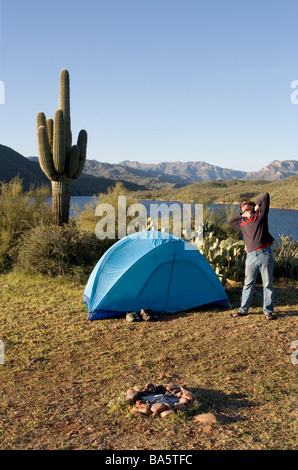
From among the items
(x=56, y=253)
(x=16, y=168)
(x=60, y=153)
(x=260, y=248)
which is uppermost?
(x=16, y=168)

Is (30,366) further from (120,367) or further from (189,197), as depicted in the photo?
(189,197)

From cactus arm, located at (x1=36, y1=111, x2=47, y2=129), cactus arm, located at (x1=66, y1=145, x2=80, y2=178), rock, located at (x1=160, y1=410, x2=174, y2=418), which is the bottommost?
rock, located at (x1=160, y1=410, x2=174, y2=418)

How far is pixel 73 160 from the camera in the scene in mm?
12461

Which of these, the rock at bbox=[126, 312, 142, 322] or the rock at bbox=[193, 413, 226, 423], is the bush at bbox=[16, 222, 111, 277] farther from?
the rock at bbox=[193, 413, 226, 423]

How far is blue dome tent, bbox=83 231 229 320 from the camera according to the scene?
7516 millimetres

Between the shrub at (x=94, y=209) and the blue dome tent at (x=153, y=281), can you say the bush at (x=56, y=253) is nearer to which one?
the shrub at (x=94, y=209)

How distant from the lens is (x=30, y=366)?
214 inches

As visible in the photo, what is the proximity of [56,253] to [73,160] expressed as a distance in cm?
324

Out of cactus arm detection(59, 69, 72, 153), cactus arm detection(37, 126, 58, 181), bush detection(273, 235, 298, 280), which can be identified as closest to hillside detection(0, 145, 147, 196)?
cactus arm detection(59, 69, 72, 153)

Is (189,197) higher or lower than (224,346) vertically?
higher

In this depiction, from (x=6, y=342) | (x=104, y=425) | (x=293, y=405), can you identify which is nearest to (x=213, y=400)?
(x=293, y=405)

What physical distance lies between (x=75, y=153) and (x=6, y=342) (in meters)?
7.59

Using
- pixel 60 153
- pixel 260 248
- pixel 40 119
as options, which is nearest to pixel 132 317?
pixel 260 248

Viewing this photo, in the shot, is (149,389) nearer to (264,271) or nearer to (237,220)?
(264,271)
